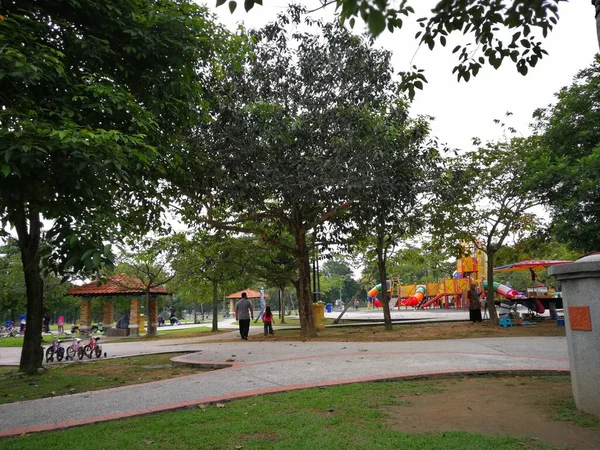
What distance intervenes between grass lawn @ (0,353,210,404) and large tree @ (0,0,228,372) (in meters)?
0.92

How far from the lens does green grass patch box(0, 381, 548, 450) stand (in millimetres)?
3953

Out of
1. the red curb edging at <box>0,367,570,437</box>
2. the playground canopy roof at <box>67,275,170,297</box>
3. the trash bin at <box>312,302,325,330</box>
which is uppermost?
the playground canopy roof at <box>67,275,170,297</box>

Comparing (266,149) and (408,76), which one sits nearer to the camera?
(408,76)

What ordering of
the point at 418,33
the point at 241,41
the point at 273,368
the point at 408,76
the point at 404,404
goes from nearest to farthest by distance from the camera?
the point at 418,33 < the point at 408,76 < the point at 404,404 < the point at 273,368 < the point at 241,41

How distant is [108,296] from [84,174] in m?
22.9

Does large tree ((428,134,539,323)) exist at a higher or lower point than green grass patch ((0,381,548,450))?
higher

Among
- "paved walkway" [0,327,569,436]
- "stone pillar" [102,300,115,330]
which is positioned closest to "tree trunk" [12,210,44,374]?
"paved walkway" [0,327,569,436]

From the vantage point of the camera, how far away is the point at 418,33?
430cm

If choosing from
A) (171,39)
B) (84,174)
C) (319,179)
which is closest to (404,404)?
(84,174)

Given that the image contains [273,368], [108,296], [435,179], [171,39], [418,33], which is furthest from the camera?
[108,296]

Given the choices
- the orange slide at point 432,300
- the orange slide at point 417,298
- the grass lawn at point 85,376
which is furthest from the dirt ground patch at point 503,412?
the orange slide at point 417,298

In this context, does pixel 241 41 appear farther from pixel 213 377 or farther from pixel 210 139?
pixel 213 377

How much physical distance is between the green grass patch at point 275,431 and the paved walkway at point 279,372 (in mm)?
452

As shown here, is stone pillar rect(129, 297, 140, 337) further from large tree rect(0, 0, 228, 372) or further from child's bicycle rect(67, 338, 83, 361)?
large tree rect(0, 0, 228, 372)
